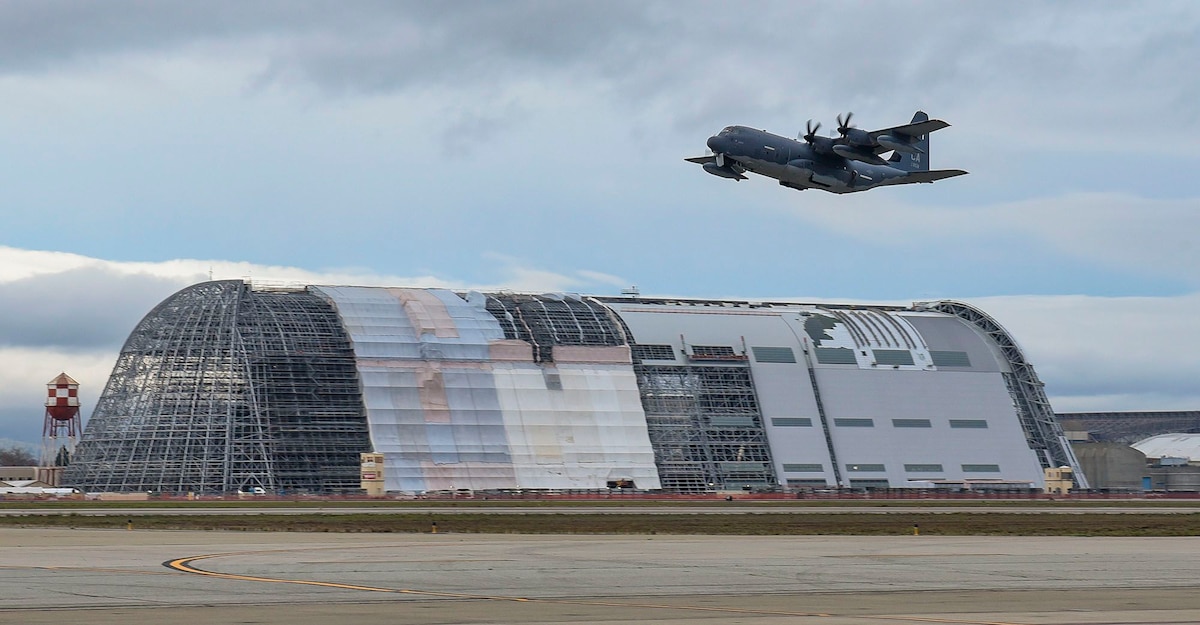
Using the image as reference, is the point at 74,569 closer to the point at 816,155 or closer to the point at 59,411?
the point at 816,155

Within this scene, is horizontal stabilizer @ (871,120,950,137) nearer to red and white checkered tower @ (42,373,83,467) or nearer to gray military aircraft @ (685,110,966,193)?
gray military aircraft @ (685,110,966,193)

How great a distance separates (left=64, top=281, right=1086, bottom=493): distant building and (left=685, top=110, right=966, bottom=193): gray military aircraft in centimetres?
6585

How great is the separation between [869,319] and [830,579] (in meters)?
131

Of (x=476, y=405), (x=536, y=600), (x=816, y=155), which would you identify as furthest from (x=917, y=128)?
(x=476, y=405)

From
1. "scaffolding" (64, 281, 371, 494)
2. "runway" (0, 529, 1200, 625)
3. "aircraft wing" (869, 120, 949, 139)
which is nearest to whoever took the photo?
"runway" (0, 529, 1200, 625)

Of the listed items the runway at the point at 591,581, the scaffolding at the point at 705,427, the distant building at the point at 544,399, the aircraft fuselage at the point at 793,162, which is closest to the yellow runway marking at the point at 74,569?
the runway at the point at 591,581

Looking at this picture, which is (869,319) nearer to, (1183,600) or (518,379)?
(518,379)

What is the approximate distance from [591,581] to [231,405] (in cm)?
10663

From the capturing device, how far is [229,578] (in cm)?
3500

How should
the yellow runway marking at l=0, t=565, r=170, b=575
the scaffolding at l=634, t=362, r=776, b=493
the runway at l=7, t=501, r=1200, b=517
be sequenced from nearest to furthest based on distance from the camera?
1. the yellow runway marking at l=0, t=565, r=170, b=575
2. the runway at l=7, t=501, r=1200, b=517
3. the scaffolding at l=634, t=362, r=776, b=493

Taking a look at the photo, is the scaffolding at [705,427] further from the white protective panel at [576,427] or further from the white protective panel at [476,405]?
the white protective panel at [476,405]

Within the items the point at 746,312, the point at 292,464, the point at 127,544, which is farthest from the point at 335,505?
the point at 746,312

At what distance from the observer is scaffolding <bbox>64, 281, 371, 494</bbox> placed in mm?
133500

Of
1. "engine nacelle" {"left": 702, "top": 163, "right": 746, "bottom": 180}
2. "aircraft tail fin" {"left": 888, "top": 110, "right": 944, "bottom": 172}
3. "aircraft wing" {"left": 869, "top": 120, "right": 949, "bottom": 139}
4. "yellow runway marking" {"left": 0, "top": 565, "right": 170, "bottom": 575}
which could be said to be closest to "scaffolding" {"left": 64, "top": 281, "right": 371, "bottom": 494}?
"aircraft tail fin" {"left": 888, "top": 110, "right": 944, "bottom": 172}
